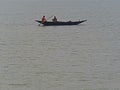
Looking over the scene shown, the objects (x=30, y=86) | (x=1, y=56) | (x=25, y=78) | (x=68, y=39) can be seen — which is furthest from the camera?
(x=68, y=39)

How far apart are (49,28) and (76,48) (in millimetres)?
16388

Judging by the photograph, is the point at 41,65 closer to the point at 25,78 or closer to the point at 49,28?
the point at 25,78

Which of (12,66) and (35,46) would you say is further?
(35,46)

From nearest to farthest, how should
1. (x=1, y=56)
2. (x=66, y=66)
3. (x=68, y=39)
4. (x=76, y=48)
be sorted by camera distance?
(x=66, y=66) → (x=1, y=56) → (x=76, y=48) → (x=68, y=39)

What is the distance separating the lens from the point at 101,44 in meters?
36.9

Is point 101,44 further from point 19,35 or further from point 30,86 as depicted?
point 30,86

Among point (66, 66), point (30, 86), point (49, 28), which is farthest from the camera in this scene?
point (49, 28)

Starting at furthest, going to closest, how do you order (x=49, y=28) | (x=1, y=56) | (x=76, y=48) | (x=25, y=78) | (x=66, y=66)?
1. (x=49, y=28)
2. (x=76, y=48)
3. (x=1, y=56)
4. (x=66, y=66)
5. (x=25, y=78)

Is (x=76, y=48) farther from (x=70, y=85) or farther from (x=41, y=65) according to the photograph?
(x=70, y=85)

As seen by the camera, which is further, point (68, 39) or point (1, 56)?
point (68, 39)

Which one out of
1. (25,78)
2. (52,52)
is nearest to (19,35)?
(52,52)

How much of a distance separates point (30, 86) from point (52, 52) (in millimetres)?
10194

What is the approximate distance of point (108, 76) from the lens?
2472 centimetres

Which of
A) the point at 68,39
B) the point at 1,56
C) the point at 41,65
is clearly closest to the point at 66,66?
the point at 41,65
